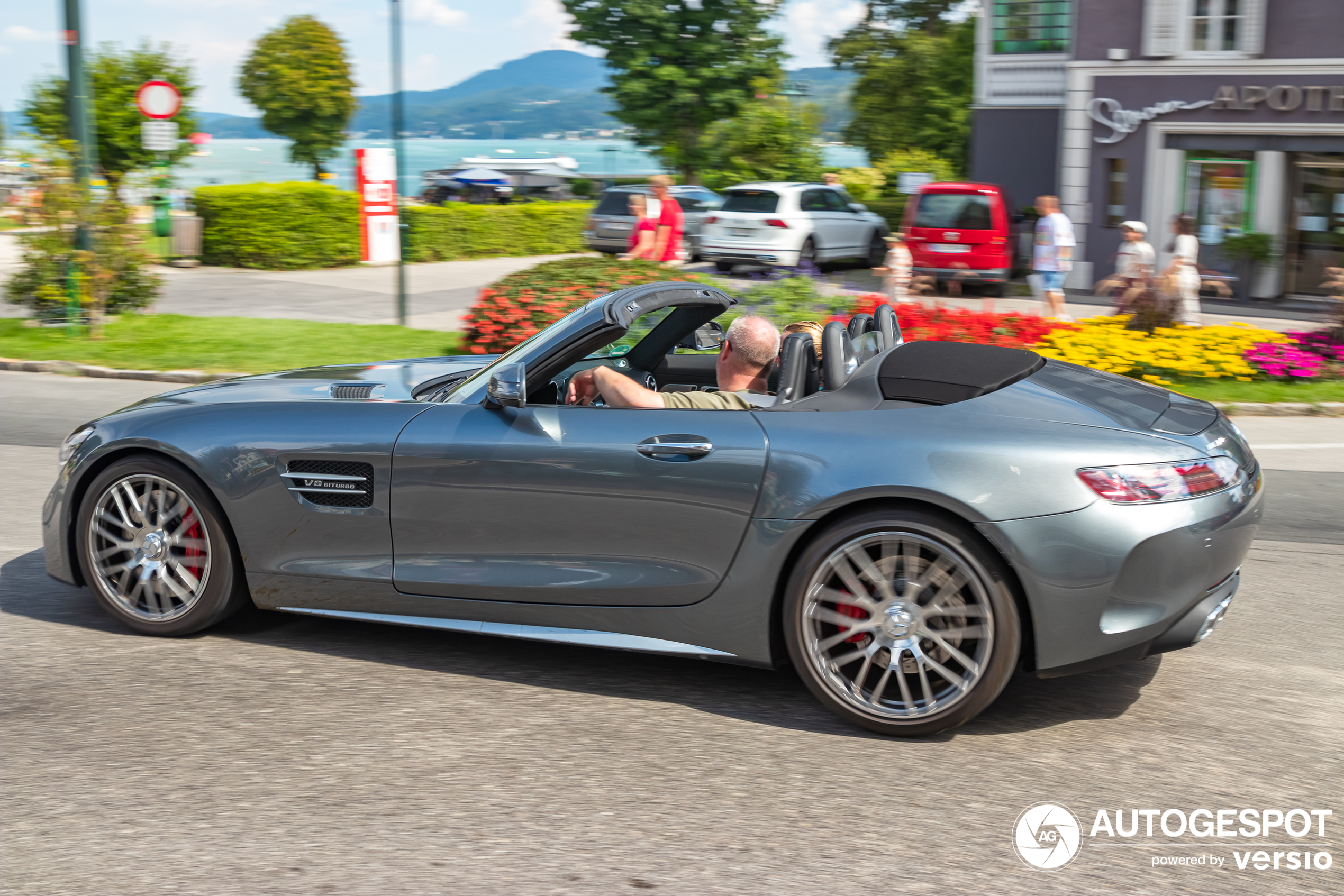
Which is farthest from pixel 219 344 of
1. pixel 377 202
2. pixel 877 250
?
pixel 877 250

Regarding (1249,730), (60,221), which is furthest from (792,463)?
(60,221)

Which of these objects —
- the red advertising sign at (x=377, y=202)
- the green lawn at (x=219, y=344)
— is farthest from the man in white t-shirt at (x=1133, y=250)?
the red advertising sign at (x=377, y=202)

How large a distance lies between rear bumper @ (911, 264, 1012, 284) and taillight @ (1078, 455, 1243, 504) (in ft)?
57.8

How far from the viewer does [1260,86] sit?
68.1ft

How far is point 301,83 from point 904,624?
63082 mm

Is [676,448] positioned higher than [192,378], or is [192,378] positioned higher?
[676,448]

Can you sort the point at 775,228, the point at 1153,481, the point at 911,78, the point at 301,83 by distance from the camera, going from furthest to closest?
1. the point at 301,83
2. the point at 911,78
3. the point at 775,228
4. the point at 1153,481

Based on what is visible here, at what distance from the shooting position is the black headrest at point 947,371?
4.17 meters

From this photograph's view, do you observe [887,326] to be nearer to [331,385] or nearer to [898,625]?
[898,625]

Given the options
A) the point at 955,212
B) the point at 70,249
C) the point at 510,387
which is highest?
the point at 955,212

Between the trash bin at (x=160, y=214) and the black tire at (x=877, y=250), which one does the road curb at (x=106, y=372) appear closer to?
the trash bin at (x=160, y=214)

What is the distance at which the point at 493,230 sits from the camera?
28.9 meters

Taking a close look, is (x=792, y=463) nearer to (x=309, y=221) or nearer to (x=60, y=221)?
(x=60, y=221)

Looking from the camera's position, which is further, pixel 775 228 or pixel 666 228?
pixel 775 228
